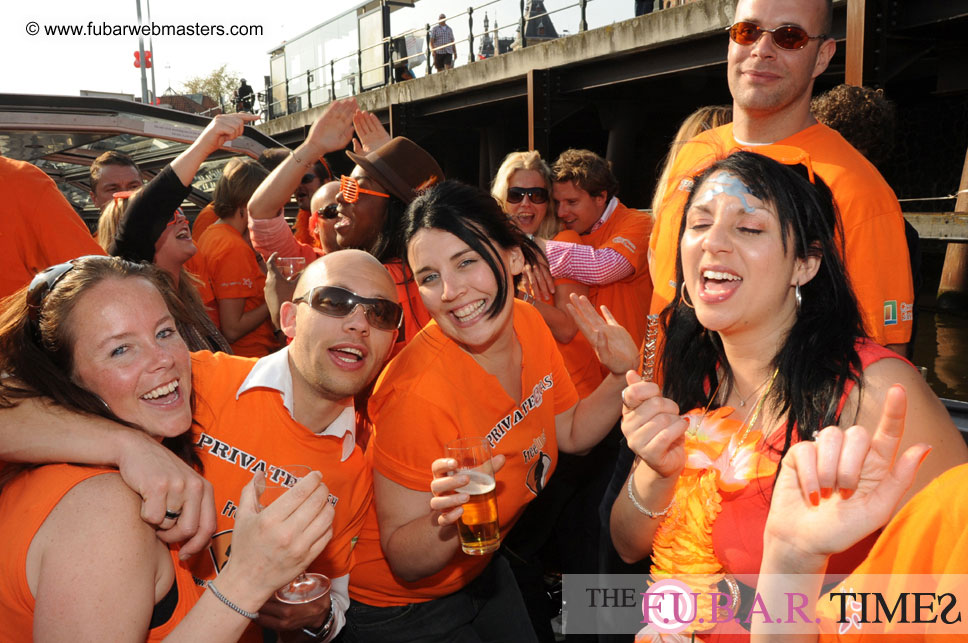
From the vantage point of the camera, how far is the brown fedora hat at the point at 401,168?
324 cm

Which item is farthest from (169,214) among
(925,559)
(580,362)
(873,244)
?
(925,559)

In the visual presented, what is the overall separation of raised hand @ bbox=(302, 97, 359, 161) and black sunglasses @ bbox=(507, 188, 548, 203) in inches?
46.2

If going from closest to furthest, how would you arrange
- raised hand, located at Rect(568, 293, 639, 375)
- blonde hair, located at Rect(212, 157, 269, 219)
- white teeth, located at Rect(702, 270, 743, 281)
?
white teeth, located at Rect(702, 270, 743, 281) < raised hand, located at Rect(568, 293, 639, 375) < blonde hair, located at Rect(212, 157, 269, 219)

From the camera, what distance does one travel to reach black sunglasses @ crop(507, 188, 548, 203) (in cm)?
449

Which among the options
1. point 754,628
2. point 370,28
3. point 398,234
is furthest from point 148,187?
point 370,28

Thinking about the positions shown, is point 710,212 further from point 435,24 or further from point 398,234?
point 435,24

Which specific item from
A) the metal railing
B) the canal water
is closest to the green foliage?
the metal railing

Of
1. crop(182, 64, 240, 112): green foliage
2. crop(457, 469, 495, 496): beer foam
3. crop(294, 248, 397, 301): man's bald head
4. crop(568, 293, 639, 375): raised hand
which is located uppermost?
crop(182, 64, 240, 112): green foliage

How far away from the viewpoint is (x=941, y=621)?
124 cm

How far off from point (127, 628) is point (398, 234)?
1786mm

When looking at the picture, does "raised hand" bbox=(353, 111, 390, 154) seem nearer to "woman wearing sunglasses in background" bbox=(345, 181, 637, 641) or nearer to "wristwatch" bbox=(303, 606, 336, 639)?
"woman wearing sunglasses in background" bbox=(345, 181, 637, 641)

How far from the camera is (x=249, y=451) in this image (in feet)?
7.17

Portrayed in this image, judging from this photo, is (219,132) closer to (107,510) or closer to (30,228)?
(30,228)

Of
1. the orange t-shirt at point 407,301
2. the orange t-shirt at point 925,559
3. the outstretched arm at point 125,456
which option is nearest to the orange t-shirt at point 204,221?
the orange t-shirt at point 407,301
